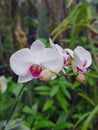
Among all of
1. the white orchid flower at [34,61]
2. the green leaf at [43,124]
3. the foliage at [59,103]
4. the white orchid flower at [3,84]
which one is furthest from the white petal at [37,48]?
the white orchid flower at [3,84]

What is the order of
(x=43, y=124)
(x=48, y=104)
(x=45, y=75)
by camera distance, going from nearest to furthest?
(x=45, y=75)
(x=43, y=124)
(x=48, y=104)

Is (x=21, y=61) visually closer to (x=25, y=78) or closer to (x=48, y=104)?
(x=25, y=78)

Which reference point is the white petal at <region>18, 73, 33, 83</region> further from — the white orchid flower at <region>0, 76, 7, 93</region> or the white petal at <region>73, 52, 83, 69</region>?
the white orchid flower at <region>0, 76, 7, 93</region>

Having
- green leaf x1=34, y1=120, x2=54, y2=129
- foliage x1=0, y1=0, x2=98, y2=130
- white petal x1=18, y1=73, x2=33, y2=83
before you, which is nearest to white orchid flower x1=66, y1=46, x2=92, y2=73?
white petal x1=18, y1=73, x2=33, y2=83

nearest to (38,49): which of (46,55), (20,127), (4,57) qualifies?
(46,55)

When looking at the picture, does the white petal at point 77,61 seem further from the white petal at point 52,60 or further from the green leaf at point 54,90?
the green leaf at point 54,90

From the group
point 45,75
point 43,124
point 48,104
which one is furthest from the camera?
point 48,104

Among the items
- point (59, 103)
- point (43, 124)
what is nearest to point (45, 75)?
point (43, 124)

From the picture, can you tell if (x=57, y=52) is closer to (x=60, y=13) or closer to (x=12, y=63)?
(x=12, y=63)
